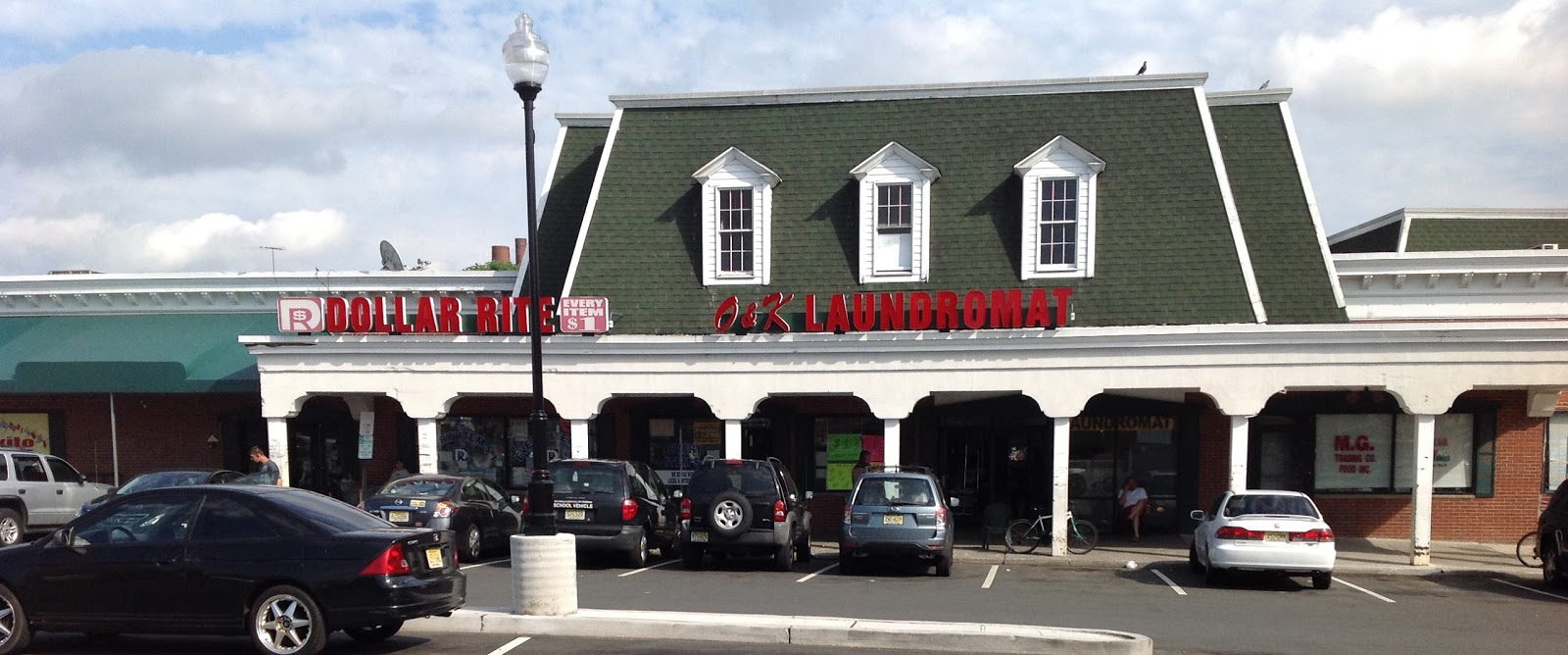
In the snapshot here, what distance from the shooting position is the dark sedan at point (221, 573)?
8.68 meters

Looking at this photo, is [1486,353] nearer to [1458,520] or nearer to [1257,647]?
[1458,520]

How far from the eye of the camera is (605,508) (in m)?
16.1

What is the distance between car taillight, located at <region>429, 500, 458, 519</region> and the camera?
1619cm

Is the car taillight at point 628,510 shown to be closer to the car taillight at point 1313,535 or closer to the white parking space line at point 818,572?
the white parking space line at point 818,572

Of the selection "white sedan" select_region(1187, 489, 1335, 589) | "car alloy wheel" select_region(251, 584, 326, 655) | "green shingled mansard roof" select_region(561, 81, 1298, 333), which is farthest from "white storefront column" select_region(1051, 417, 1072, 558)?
"car alloy wheel" select_region(251, 584, 326, 655)

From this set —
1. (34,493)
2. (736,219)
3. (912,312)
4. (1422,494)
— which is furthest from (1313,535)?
(34,493)

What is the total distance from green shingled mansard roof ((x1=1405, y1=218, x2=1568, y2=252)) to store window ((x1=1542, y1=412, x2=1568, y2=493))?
4.14 metres

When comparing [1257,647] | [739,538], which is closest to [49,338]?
[739,538]

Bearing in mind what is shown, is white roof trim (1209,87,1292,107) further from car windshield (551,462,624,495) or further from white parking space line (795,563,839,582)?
car windshield (551,462,624,495)

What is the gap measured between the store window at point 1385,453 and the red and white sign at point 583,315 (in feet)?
45.0

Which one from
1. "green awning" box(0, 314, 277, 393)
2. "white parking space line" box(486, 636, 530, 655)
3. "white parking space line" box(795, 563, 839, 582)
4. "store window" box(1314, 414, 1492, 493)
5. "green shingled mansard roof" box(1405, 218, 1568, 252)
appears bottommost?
"white parking space line" box(486, 636, 530, 655)

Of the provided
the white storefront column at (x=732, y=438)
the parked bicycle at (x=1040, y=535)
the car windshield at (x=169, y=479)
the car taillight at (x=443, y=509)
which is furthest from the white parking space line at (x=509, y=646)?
the car windshield at (x=169, y=479)

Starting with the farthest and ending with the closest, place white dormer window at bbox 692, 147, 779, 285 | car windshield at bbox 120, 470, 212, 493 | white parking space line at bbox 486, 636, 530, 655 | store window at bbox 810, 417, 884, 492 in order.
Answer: store window at bbox 810, 417, 884, 492 → white dormer window at bbox 692, 147, 779, 285 → car windshield at bbox 120, 470, 212, 493 → white parking space line at bbox 486, 636, 530, 655

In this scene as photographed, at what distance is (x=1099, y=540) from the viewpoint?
20.5 m
